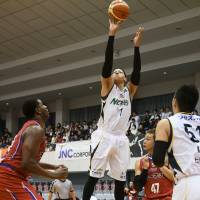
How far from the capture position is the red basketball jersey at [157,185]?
575 cm

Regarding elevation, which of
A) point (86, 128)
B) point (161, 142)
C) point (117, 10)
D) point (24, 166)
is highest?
point (86, 128)

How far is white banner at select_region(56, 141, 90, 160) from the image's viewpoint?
18.5 m

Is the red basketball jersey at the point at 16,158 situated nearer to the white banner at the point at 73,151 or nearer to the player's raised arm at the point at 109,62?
the player's raised arm at the point at 109,62

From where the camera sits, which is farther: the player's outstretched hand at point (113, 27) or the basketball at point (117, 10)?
the basketball at point (117, 10)

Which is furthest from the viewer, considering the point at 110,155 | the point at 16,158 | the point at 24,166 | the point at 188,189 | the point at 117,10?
the point at 117,10

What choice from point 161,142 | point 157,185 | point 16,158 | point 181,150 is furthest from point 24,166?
point 157,185

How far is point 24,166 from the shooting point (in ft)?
12.9

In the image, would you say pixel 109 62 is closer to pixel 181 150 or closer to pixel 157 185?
pixel 157 185

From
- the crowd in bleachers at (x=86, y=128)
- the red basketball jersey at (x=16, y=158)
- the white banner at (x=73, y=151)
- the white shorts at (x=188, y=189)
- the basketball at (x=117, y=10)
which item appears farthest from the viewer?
the crowd in bleachers at (x=86, y=128)

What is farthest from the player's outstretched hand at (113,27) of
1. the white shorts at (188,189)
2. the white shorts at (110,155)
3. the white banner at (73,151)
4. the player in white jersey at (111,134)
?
the white banner at (73,151)

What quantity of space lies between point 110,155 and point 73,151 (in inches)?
531

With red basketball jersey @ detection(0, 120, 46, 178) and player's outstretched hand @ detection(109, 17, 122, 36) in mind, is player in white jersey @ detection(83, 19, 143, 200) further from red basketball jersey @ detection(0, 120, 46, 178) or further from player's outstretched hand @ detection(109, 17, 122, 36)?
red basketball jersey @ detection(0, 120, 46, 178)

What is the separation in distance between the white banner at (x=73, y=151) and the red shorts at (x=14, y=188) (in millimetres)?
14299

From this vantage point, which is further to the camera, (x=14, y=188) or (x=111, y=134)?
(x=111, y=134)
